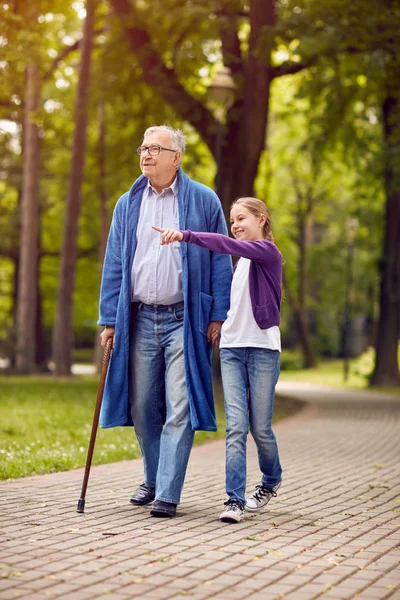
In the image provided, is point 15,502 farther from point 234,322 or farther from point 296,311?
point 296,311

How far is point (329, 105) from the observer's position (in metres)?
20.8

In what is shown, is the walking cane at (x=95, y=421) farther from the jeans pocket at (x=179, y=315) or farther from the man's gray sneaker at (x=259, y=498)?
the man's gray sneaker at (x=259, y=498)

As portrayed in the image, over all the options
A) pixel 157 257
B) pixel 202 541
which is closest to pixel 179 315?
pixel 157 257

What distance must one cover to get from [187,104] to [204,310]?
13678mm

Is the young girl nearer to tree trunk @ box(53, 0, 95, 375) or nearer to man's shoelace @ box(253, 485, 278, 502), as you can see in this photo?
man's shoelace @ box(253, 485, 278, 502)

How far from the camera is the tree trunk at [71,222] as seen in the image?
24.8m

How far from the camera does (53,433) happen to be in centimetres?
1169

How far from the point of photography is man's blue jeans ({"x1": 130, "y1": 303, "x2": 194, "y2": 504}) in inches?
256

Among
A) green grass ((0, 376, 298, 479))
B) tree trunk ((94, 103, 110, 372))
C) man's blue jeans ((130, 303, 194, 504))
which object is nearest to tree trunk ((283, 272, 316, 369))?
tree trunk ((94, 103, 110, 372))

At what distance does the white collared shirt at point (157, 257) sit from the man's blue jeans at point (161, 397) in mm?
114

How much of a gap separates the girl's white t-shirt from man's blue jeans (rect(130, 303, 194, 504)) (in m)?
0.30

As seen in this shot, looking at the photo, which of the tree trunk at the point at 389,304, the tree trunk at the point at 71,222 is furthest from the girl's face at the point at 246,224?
the tree trunk at the point at 389,304

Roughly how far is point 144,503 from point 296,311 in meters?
37.8

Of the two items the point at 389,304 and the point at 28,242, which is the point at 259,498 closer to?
the point at 28,242
